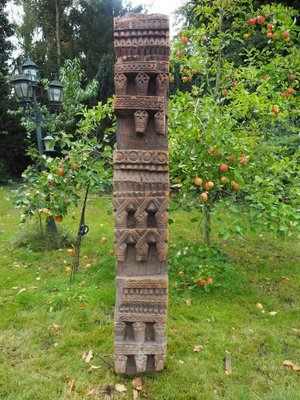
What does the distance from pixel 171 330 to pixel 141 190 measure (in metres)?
1.75

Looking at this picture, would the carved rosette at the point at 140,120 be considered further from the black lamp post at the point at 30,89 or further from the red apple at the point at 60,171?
the black lamp post at the point at 30,89

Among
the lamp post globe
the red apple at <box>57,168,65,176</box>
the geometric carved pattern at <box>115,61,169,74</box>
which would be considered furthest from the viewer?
the lamp post globe

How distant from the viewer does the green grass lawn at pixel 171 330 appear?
260 centimetres

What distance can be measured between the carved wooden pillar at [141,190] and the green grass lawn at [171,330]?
372 millimetres

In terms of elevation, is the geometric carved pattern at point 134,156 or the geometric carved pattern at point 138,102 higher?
the geometric carved pattern at point 138,102

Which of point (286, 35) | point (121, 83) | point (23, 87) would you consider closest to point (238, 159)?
point (121, 83)

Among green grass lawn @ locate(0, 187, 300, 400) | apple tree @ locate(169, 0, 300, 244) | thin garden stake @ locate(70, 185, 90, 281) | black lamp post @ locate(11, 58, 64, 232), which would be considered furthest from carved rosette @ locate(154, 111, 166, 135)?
black lamp post @ locate(11, 58, 64, 232)

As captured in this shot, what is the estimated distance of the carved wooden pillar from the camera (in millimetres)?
2293

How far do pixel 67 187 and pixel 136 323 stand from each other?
1.83 metres

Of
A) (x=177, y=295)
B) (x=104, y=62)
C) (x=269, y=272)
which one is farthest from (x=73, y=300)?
(x=104, y=62)

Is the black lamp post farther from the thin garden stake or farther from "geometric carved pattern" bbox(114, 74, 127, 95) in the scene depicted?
"geometric carved pattern" bbox(114, 74, 127, 95)

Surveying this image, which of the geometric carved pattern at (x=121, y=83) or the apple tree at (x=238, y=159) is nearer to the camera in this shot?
the geometric carved pattern at (x=121, y=83)

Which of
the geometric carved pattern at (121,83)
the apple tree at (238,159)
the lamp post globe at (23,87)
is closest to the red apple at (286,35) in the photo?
the apple tree at (238,159)

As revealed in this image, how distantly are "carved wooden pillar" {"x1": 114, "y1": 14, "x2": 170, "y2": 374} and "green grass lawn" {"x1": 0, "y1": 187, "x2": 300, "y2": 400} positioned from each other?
14.6 inches
